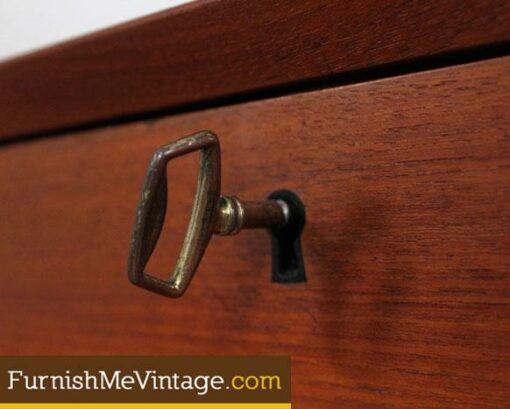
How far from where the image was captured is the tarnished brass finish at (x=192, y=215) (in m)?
0.22

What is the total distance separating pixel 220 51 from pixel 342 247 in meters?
0.09

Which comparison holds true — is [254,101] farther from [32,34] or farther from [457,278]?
[32,34]

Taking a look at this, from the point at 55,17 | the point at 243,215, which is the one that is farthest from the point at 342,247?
the point at 55,17

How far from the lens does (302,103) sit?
26 cm

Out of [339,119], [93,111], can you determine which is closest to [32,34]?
[93,111]

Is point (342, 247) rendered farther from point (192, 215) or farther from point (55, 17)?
point (55, 17)

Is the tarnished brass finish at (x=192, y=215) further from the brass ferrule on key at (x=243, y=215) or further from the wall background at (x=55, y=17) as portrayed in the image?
the wall background at (x=55, y=17)

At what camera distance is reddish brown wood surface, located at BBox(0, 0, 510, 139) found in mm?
222

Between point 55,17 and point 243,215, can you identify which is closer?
point 243,215

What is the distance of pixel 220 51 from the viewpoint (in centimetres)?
27

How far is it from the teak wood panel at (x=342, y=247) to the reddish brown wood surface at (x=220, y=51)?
0.03 ft

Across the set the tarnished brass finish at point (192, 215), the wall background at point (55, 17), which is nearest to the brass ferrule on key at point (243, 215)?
the tarnished brass finish at point (192, 215)

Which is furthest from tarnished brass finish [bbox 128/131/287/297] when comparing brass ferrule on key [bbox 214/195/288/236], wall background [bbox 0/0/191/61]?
wall background [bbox 0/0/191/61]

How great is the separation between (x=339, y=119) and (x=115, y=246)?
13 cm
